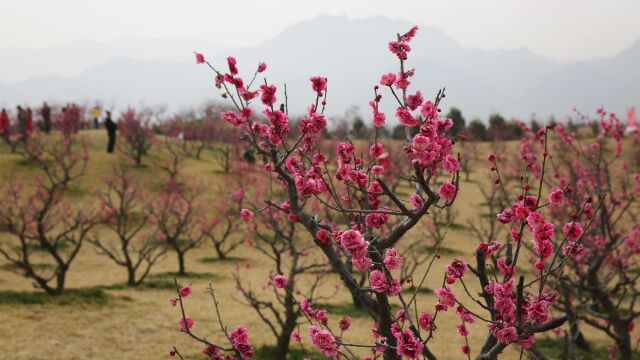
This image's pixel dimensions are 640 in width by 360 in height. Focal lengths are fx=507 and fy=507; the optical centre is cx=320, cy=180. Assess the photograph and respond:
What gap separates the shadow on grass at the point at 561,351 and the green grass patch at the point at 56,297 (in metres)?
10.6

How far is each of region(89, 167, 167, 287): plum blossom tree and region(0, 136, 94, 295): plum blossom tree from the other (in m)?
0.86

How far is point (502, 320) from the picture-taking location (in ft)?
10.1

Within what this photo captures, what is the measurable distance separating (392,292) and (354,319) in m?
10.5

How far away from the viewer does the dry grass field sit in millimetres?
9805

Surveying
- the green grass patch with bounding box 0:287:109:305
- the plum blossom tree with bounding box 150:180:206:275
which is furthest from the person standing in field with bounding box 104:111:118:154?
the green grass patch with bounding box 0:287:109:305

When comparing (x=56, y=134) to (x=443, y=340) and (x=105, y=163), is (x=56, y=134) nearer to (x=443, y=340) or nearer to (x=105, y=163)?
(x=105, y=163)

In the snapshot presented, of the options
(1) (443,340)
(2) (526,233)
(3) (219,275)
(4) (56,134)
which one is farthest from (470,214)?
(4) (56,134)

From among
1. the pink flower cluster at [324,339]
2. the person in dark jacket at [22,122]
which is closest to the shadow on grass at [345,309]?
the pink flower cluster at [324,339]

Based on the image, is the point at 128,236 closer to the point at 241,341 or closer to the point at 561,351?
the point at 561,351

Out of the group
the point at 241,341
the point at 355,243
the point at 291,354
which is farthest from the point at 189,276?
the point at 355,243

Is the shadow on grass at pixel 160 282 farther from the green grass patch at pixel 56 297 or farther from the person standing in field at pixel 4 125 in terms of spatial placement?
the person standing in field at pixel 4 125

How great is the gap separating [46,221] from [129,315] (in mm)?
6403

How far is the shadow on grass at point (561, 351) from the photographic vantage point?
1088 cm

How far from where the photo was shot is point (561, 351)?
11.3 metres
